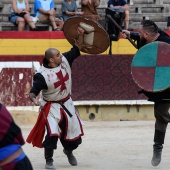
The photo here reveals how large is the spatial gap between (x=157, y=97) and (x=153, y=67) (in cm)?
35

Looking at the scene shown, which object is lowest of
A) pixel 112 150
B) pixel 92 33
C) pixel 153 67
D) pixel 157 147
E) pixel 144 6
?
pixel 112 150

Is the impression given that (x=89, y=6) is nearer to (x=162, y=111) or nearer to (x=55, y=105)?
(x=55, y=105)

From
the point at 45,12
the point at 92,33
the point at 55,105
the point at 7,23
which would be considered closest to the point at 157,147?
the point at 55,105

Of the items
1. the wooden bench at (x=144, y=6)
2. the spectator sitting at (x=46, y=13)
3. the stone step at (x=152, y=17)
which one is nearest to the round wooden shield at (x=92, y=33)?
the spectator sitting at (x=46, y=13)

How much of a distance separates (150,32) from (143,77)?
0.52 m

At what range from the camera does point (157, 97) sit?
8094 mm

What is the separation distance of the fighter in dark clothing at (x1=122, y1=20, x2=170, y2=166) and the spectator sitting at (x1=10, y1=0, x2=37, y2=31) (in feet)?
19.5

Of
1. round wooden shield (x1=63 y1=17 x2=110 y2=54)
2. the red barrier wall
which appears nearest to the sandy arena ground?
the red barrier wall

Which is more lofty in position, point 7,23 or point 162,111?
point 162,111

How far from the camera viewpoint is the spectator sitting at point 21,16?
1400cm

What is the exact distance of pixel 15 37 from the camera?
1341 centimetres

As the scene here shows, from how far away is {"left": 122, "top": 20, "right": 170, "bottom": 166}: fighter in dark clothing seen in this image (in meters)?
8.01

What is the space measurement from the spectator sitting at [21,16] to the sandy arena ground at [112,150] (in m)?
2.49

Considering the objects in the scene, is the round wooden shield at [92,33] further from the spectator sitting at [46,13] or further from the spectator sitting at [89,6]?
the spectator sitting at [89,6]
